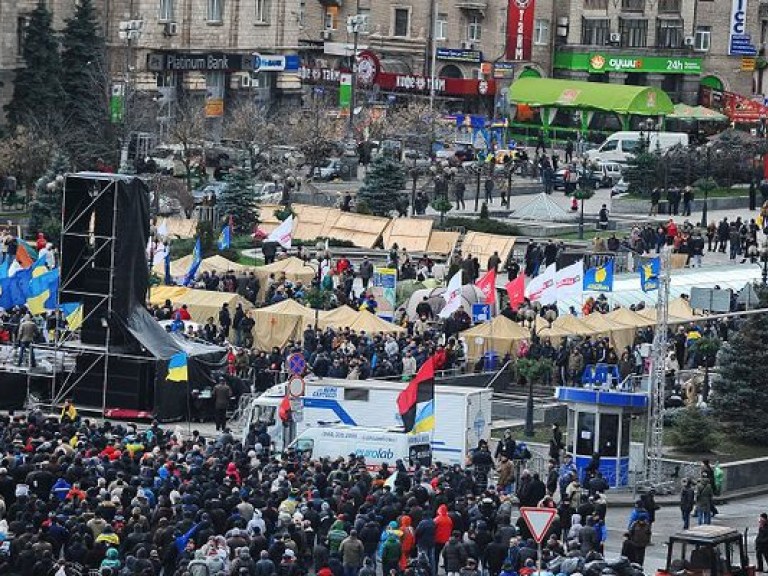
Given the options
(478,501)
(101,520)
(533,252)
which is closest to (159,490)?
(101,520)

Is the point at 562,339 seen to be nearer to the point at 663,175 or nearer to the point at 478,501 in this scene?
the point at 478,501

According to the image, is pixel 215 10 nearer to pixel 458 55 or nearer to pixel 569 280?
pixel 458 55

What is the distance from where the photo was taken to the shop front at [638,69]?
389 feet

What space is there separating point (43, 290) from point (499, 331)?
10.3 meters

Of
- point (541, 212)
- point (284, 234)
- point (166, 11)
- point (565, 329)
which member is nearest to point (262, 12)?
point (166, 11)

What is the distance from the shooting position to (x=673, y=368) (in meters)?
57.6

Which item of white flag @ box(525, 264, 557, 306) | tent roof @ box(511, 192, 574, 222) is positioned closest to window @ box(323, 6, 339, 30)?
tent roof @ box(511, 192, 574, 222)

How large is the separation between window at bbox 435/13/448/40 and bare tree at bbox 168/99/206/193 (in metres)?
23.3

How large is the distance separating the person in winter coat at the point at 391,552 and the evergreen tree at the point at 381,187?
4226 cm

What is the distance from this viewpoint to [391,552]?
125 feet

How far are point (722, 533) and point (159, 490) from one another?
8.10 metres

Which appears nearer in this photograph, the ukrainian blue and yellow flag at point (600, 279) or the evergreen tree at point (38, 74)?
the ukrainian blue and yellow flag at point (600, 279)

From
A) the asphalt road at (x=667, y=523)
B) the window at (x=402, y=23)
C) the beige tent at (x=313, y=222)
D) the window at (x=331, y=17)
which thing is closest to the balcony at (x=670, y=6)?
the window at (x=402, y=23)

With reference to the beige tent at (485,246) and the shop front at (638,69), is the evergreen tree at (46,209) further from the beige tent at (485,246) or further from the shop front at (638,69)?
the shop front at (638,69)
